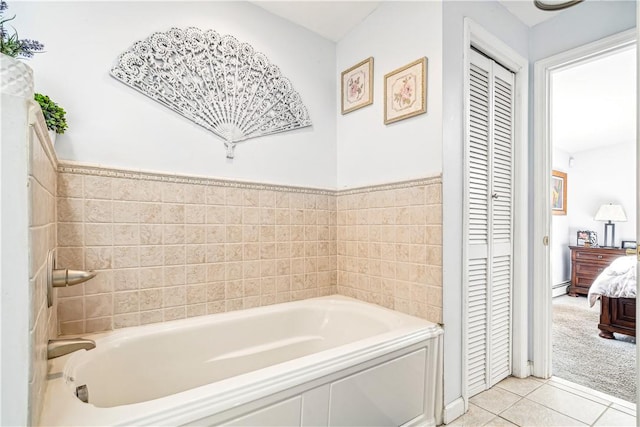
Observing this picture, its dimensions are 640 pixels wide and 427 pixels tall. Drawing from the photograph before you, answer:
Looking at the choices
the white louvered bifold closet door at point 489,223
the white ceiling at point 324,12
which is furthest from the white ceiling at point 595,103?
the white ceiling at point 324,12

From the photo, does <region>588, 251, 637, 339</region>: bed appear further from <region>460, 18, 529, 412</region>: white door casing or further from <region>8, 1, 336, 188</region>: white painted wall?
<region>8, 1, 336, 188</region>: white painted wall

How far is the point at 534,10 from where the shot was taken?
2.05 m

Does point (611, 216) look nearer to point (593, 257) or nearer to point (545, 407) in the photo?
point (593, 257)

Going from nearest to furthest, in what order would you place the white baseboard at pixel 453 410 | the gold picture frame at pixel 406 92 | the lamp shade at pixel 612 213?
1. the white baseboard at pixel 453 410
2. the gold picture frame at pixel 406 92
3. the lamp shade at pixel 612 213

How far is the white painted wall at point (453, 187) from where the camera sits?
1.69 m

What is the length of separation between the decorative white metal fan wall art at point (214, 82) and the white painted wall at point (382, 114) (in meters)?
0.45

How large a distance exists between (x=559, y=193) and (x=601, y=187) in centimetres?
72

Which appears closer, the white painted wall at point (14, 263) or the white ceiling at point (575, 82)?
the white painted wall at point (14, 263)

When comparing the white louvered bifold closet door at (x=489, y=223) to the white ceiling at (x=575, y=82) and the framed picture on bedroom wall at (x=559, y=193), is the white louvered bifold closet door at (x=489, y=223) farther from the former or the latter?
the framed picture on bedroom wall at (x=559, y=193)

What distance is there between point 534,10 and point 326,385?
8.45 feet

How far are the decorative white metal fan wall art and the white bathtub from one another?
1103mm

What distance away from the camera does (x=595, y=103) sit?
338 centimetres

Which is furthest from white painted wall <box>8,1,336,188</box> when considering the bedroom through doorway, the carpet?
the carpet

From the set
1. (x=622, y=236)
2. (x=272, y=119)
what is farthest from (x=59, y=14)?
(x=622, y=236)
